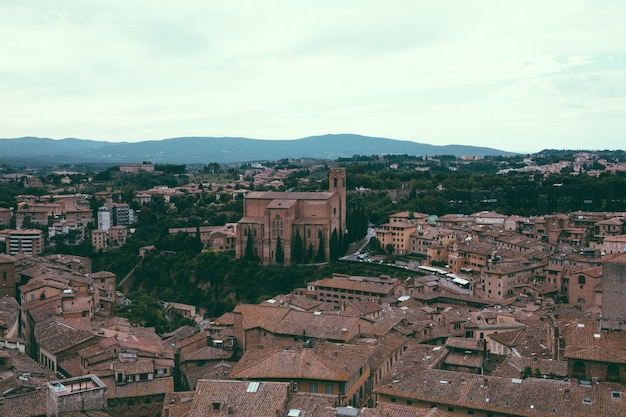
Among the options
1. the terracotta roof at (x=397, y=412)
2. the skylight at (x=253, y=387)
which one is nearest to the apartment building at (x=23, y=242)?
the skylight at (x=253, y=387)

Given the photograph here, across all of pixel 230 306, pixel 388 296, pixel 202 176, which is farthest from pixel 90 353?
pixel 202 176

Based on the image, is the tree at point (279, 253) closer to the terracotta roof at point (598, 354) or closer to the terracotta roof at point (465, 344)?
the terracotta roof at point (465, 344)

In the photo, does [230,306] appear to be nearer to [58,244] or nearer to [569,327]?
[58,244]

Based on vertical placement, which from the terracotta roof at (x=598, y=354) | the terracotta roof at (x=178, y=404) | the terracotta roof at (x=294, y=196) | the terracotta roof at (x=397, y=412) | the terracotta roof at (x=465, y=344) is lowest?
the terracotta roof at (x=178, y=404)

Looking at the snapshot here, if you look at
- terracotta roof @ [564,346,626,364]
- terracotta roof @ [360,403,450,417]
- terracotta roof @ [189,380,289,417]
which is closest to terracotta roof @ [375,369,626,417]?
terracotta roof @ [564,346,626,364]

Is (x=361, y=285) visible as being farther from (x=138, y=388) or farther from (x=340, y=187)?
(x=138, y=388)

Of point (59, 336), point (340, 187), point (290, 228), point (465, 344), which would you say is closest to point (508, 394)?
point (465, 344)
